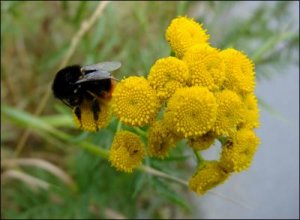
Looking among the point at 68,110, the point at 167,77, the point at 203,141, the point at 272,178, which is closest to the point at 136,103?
the point at 167,77

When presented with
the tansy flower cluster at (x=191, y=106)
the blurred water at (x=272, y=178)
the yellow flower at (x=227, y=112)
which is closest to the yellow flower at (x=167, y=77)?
the tansy flower cluster at (x=191, y=106)

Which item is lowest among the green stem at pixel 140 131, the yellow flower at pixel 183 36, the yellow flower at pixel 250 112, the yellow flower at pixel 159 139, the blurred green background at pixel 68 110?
the blurred green background at pixel 68 110

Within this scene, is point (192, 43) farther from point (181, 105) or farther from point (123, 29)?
point (123, 29)

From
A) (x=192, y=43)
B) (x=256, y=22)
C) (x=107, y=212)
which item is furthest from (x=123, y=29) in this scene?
(x=192, y=43)

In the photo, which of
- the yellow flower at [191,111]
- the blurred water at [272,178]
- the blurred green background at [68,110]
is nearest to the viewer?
the yellow flower at [191,111]

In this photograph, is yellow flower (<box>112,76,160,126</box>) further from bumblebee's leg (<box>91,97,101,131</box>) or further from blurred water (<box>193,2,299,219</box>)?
blurred water (<box>193,2,299,219</box>)

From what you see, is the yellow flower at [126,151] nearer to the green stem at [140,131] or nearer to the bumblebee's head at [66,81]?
the green stem at [140,131]

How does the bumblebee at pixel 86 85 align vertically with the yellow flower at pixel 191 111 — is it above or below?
→ below
